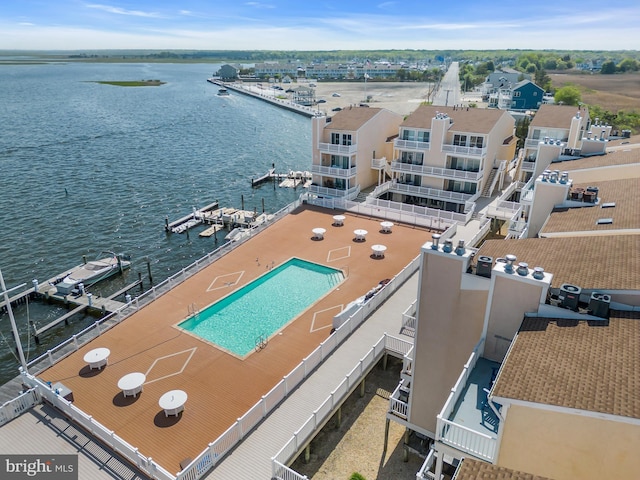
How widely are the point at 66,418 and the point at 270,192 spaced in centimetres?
4672

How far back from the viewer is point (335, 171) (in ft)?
151

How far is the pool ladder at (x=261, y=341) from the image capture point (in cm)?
2381

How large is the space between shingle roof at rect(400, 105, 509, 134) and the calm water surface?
2141cm

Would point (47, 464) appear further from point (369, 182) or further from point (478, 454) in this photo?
point (369, 182)

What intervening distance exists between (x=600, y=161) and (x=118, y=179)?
6221 cm

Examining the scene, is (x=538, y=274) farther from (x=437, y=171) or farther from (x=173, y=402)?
(x=437, y=171)

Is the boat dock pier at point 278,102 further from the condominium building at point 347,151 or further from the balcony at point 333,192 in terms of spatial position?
the balcony at point 333,192

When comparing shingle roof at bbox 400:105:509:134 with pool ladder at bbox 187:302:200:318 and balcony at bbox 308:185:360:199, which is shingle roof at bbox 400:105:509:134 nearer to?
balcony at bbox 308:185:360:199

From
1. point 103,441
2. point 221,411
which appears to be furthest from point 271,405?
point 103,441

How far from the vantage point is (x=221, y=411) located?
64.2ft

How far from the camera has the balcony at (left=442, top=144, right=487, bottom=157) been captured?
138ft

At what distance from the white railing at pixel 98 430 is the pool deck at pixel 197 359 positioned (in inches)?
31.0

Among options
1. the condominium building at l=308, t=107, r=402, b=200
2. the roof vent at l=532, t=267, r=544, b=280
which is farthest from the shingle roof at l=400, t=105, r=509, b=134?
the roof vent at l=532, t=267, r=544, b=280

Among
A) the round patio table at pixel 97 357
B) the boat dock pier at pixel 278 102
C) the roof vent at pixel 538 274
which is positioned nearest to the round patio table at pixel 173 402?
the round patio table at pixel 97 357
